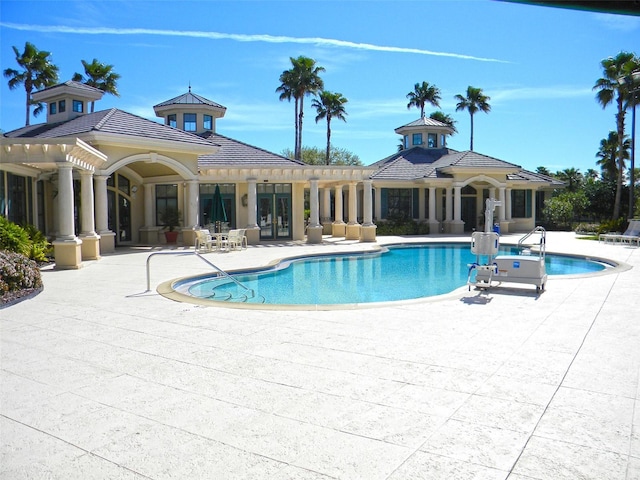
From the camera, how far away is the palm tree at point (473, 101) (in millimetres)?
46281

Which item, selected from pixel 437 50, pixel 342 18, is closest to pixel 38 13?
pixel 342 18

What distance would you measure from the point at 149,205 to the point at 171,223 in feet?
6.02

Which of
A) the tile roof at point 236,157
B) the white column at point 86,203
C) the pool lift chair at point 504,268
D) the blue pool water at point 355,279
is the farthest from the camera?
the tile roof at point 236,157

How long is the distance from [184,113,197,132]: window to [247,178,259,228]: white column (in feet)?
19.9

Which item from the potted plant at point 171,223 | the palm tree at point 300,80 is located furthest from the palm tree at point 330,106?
the potted plant at point 171,223

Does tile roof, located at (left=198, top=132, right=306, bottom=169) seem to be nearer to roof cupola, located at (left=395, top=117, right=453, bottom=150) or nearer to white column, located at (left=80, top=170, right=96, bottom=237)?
white column, located at (left=80, top=170, right=96, bottom=237)

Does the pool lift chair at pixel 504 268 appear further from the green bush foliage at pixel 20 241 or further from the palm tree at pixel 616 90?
the palm tree at pixel 616 90

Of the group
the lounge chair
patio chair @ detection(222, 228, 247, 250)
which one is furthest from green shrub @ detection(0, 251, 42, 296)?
the lounge chair

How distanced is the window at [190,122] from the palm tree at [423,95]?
84.8ft

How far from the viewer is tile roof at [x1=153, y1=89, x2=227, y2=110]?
26781 millimetres

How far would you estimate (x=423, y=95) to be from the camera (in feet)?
154

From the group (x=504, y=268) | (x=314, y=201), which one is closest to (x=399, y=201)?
(x=314, y=201)

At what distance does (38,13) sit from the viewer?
22.6 ft

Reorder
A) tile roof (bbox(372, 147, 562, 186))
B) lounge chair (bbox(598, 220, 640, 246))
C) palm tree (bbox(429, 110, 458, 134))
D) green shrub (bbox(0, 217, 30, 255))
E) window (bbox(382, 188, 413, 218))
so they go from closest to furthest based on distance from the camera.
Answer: green shrub (bbox(0, 217, 30, 255)) → lounge chair (bbox(598, 220, 640, 246)) → tile roof (bbox(372, 147, 562, 186)) → window (bbox(382, 188, 413, 218)) → palm tree (bbox(429, 110, 458, 134))
